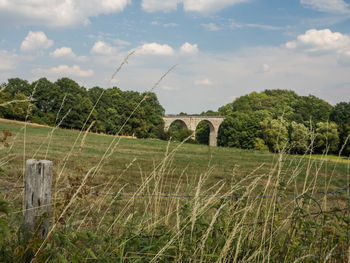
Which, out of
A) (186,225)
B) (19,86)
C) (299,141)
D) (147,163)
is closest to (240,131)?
(19,86)

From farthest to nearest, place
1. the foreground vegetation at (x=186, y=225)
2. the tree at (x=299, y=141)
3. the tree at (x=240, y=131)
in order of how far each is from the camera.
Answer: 1. the tree at (x=240, y=131)
2. the tree at (x=299, y=141)
3. the foreground vegetation at (x=186, y=225)

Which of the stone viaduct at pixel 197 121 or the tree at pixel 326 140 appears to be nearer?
the tree at pixel 326 140

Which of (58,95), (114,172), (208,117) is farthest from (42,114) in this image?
(114,172)

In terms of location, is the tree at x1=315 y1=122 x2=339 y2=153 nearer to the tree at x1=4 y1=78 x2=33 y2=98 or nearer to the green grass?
the green grass

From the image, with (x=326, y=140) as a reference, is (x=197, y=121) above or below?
above

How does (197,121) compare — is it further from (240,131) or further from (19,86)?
(19,86)

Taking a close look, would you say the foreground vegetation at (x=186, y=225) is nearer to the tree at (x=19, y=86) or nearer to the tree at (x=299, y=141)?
the tree at (x=299, y=141)

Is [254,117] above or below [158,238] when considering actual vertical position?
above

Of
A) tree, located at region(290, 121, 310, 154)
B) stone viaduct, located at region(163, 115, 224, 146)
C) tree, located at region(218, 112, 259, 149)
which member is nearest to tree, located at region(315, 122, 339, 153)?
tree, located at region(290, 121, 310, 154)

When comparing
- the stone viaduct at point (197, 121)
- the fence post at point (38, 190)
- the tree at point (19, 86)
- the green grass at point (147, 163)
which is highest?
the tree at point (19, 86)

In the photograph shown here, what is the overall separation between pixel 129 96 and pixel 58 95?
20262 millimetres

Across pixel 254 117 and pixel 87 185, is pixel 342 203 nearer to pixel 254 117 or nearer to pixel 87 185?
pixel 87 185

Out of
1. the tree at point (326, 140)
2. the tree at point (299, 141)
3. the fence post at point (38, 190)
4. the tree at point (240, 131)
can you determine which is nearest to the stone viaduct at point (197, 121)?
the tree at point (240, 131)

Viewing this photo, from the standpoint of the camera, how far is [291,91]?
3607 inches
